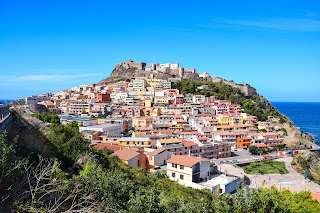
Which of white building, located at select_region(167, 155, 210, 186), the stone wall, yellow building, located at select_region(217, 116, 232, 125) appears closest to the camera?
the stone wall

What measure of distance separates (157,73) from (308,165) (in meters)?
56.7

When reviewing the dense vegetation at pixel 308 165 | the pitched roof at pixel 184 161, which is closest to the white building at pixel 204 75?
the dense vegetation at pixel 308 165

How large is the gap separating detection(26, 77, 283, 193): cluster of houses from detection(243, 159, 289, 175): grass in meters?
4.59

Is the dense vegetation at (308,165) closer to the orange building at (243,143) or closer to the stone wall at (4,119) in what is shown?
the orange building at (243,143)

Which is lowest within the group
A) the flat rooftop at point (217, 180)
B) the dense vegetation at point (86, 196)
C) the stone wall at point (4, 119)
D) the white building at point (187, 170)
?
the flat rooftop at point (217, 180)

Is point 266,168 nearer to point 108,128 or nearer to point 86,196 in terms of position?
point 108,128

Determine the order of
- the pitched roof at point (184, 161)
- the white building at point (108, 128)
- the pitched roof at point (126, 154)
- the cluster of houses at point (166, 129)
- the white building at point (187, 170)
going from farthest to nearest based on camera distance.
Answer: the white building at point (108, 128) < the pitched roof at point (126, 154) < the cluster of houses at point (166, 129) < the pitched roof at point (184, 161) < the white building at point (187, 170)

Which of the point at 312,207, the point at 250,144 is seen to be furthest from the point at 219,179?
the point at 250,144

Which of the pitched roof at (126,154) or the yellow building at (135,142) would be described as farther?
the yellow building at (135,142)

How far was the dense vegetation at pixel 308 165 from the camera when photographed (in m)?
31.4

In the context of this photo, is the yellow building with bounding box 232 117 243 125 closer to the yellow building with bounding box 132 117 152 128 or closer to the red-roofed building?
the yellow building with bounding box 132 117 152 128

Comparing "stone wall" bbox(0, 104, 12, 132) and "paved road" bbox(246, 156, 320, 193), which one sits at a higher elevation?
"stone wall" bbox(0, 104, 12, 132)

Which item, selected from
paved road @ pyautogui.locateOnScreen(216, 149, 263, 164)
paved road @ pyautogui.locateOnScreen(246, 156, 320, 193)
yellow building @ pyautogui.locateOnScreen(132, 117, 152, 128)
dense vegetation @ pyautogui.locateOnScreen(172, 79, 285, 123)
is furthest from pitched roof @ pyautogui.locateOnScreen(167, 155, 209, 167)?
dense vegetation @ pyautogui.locateOnScreen(172, 79, 285, 123)

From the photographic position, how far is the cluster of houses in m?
21.6
